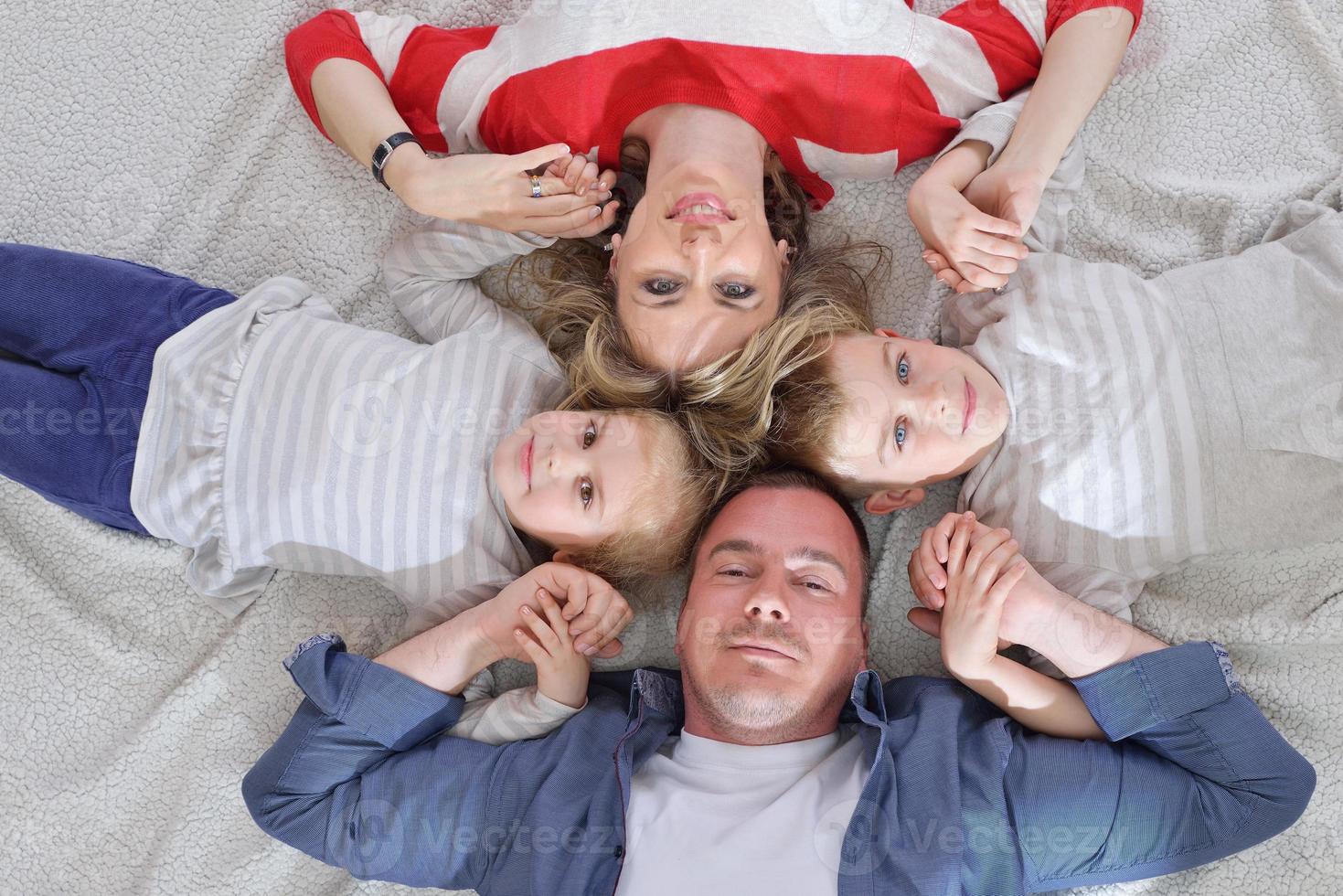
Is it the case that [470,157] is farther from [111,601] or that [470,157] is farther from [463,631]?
[111,601]

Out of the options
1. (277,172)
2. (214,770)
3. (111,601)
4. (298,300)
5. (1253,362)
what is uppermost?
(277,172)

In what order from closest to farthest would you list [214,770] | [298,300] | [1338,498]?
1. [1338,498]
2. [214,770]
3. [298,300]

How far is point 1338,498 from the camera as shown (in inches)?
57.1

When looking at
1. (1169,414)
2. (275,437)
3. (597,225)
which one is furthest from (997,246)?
(275,437)

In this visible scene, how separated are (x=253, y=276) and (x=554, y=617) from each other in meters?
0.84

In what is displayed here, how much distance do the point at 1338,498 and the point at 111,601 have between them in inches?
73.5

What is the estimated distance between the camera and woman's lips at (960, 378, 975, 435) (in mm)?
1458

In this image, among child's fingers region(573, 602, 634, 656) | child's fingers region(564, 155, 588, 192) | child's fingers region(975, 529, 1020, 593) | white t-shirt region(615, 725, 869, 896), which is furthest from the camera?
child's fingers region(564, 155, 588, 192)

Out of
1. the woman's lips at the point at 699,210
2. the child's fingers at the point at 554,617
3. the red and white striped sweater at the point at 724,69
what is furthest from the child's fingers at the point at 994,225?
the child's fingers at the point at 554,617

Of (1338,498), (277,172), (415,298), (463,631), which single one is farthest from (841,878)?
(277,172)

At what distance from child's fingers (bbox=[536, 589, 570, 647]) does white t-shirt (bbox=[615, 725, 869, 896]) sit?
0.71 feet

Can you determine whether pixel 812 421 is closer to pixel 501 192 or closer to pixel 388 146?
pixel 501 192

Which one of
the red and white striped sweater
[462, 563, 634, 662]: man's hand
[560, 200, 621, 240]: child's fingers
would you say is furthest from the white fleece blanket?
[560, 200, 621, 240]: child's fingers
